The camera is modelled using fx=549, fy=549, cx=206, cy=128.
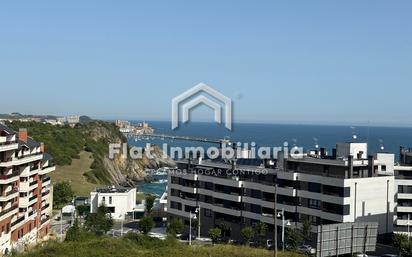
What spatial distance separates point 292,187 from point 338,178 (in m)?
3.59

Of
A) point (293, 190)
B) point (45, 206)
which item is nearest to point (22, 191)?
point (45, 206)

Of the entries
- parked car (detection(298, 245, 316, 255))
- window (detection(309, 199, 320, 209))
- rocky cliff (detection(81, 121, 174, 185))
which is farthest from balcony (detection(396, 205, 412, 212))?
rocky cliff (detection(81, 121, 174, 185))

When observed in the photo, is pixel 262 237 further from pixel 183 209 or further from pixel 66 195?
pixel 66 195

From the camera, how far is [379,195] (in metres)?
35.2

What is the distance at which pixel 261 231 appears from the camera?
3531 centimetres

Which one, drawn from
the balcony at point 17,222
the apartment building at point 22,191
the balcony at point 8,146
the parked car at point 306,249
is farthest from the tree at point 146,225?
the balcony at point 8,146

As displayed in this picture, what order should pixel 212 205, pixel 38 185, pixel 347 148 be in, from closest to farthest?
pixel 38 185 → pixel 347 148 → pixel 212 205

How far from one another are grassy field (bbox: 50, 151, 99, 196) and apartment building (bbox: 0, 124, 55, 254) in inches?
1008

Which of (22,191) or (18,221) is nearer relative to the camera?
(18,221)

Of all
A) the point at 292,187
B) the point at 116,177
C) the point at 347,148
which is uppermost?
the point at 347,148

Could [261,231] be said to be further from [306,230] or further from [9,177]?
[9,177]

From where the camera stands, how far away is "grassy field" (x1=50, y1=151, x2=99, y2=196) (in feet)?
212

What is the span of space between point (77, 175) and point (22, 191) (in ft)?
133

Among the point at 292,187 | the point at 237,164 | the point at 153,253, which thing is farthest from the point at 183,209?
the point at 153,253
